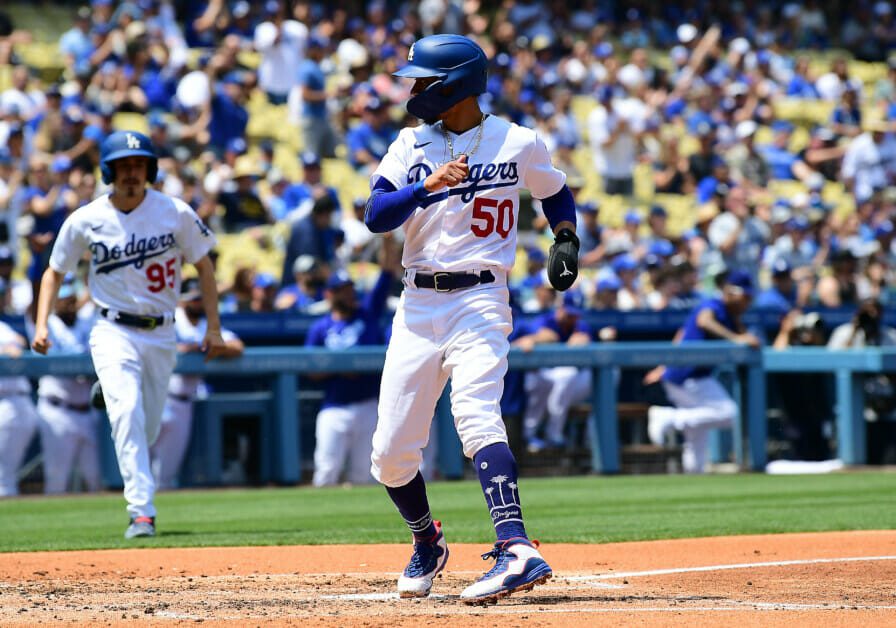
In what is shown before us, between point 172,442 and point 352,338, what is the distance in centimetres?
159

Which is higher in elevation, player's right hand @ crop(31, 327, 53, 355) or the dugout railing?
player's right hand @ crop(31, 327, 53, 355)

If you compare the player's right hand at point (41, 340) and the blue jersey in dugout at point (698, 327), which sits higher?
the player's right hand at point (41, 340)

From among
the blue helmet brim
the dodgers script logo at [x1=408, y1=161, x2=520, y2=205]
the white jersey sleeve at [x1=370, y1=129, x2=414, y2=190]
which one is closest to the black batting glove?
the dodgers script logo at [x1=408, y1=161, x2=520, y2=205]

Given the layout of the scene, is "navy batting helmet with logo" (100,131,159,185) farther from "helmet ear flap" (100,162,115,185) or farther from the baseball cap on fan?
the baseball cap on fan

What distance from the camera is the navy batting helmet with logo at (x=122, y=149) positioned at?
24.5ft

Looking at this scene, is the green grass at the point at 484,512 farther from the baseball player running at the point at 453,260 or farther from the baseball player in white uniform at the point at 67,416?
the baseball player running at the point at 453,260

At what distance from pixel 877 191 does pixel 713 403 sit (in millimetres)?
7039

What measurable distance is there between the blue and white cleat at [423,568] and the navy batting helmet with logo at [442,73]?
1454 millimetres

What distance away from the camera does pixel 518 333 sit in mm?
12602

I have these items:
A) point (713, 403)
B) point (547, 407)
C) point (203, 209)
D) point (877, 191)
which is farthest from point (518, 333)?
point (877, 191)

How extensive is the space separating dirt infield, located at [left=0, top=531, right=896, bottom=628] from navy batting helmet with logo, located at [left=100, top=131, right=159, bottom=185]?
189cm

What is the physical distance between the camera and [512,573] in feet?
15.2

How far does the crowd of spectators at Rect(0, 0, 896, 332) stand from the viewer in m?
13.7

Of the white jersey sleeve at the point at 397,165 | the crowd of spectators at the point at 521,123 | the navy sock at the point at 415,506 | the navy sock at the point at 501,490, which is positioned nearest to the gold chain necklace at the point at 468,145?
the white jersey sleeve at the point at 397,165
